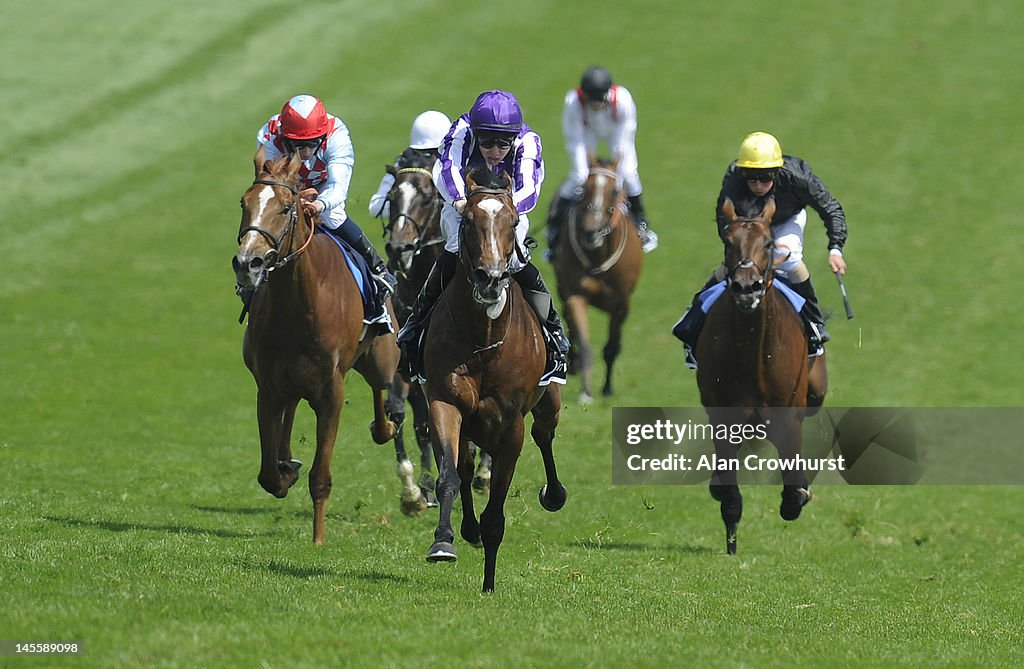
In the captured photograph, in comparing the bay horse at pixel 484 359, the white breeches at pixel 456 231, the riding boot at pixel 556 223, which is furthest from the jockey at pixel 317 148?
the riding boot at pixel 556 223

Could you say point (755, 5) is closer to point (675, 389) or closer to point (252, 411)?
point (675, 389)

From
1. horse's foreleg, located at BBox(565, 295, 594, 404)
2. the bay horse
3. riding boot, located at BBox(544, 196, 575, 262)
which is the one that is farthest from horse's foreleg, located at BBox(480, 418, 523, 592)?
riding boot, located at BBox(544, 196, 575, 262)

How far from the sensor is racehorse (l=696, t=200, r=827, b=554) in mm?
11617

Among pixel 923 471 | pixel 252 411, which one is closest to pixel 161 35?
pixel 252 411

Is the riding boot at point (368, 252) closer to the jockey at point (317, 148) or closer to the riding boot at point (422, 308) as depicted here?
the jockey at point (317, 148)

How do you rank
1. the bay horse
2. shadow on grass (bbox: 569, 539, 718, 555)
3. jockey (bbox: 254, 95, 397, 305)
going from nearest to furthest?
1. the bay horse
2. jockey (bbox: 254, 95, 397, 305)
3. shadow on grass (bbox: 569, 539, 718, 555)

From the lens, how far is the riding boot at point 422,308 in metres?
10.2

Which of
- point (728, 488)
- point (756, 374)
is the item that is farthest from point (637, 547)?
point (756, 374)

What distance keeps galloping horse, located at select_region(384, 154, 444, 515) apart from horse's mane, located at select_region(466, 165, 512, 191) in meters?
3.67

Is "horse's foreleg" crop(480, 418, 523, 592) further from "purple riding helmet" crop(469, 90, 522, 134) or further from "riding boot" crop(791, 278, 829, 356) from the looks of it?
"riding boot" crop(791, 278, 829, 356)

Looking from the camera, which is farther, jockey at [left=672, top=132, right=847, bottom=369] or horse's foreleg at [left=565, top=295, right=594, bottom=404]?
horse's foreleg at [left=565, top=295, right=594, bottom=404]

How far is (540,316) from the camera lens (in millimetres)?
10445

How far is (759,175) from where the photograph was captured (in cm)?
1216

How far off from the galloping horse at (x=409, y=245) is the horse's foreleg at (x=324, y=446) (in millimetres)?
1706
